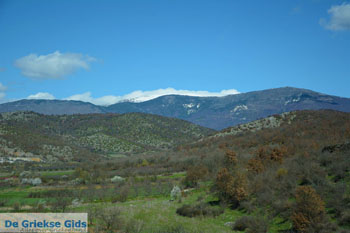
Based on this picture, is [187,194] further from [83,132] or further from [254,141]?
[83,132]

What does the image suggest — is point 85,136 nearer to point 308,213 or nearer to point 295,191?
point 295,191

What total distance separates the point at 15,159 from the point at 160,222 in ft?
300

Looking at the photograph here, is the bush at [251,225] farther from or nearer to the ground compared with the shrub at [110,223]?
nearer to the ground

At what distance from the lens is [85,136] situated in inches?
6535

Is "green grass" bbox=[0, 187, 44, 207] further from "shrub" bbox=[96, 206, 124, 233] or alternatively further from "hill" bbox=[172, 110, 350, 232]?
"hill" bbox=[172, 110, 350, 232]

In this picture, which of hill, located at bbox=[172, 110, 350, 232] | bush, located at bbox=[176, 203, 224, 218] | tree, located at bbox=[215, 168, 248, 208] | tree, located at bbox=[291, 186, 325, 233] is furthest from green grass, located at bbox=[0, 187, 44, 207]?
tree, located at bbox=[291, 186, 325, 233]

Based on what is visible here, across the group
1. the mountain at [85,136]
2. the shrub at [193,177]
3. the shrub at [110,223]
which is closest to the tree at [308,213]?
the shrub at [110,223]

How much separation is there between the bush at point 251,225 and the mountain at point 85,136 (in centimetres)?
10131

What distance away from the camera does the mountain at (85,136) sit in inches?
4670

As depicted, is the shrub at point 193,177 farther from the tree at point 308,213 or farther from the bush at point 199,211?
the tree at point 308,213

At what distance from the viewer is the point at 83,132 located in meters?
175

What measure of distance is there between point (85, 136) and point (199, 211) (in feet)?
474

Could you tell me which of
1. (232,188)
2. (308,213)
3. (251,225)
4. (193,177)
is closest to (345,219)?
(308,213)

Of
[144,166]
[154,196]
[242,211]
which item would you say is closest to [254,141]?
[144,166]
